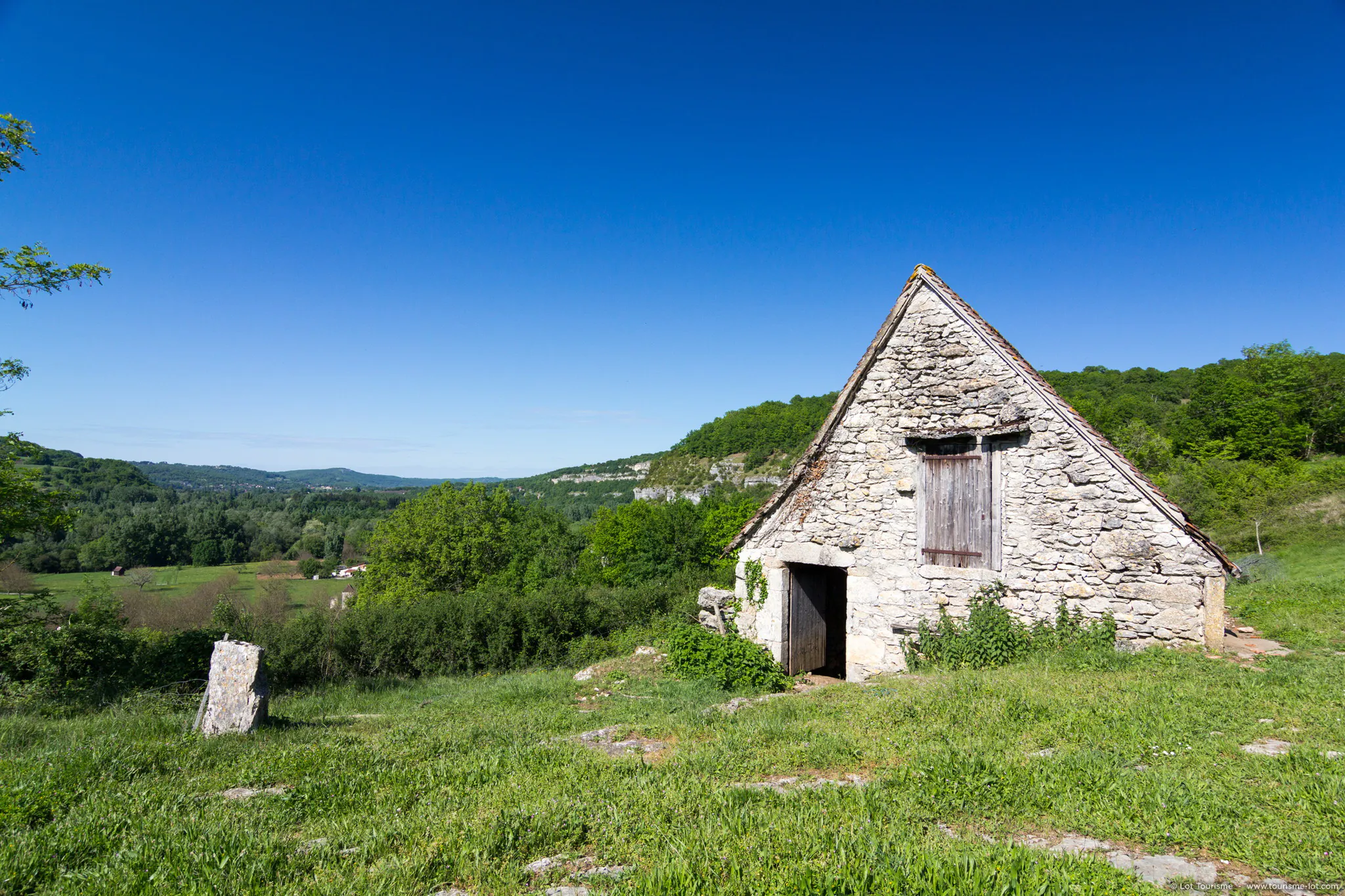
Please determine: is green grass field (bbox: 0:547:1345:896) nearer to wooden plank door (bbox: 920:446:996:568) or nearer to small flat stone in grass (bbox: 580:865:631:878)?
small flat stone in grass (bbox: 580:865:631:878)

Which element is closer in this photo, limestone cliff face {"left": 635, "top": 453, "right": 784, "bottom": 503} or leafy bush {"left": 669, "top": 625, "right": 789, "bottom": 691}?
leafy bush {"left": 669, "top": 625, "right": 789, "bottom": 691}

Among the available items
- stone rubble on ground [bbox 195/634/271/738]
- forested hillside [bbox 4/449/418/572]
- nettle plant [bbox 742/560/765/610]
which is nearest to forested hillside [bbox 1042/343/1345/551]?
nettle plant [bbox 742/560/765/610]

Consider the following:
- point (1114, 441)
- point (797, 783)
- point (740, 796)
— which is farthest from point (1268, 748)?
point (1114, 441)

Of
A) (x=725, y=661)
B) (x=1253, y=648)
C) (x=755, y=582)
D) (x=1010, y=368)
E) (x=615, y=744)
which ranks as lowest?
(x=725, y=661)

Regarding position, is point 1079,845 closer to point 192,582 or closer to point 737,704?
point 737,704

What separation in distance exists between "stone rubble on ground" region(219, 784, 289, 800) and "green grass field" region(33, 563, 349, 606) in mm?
35969

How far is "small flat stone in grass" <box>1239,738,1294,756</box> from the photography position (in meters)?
4.84

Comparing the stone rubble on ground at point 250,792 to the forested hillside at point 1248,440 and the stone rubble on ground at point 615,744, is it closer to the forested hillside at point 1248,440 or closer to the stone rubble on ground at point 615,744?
the stone rubble on ground at point 615,744

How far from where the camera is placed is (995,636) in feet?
30.7

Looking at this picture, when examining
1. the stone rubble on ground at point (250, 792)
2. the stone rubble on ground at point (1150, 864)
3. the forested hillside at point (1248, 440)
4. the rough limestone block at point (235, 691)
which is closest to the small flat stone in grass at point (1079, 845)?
the stone rubble on ground at point (1150, 864)

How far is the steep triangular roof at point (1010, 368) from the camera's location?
856cm

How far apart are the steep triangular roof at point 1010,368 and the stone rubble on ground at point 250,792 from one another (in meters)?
8.14

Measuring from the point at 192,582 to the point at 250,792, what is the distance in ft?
194

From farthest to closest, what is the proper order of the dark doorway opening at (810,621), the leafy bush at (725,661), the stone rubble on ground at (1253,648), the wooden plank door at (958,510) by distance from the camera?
the dark doorway opening at (810,621) → the leafy bush at (725,661) → the wooden plank door at (958,510) → the stone rubble on ground at (1253,648)
